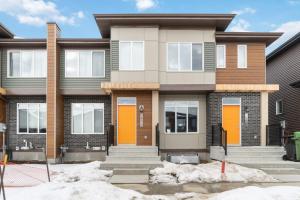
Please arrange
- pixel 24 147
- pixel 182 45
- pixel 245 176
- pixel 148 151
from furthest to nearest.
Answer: pixel 24 147
pixel 182 45
pixel 148 151
pixel 245 176

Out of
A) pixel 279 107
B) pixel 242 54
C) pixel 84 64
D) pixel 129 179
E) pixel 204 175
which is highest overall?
pixel 242 54

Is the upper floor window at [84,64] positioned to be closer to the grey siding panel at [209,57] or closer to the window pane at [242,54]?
the grey siding panel at [209,57]

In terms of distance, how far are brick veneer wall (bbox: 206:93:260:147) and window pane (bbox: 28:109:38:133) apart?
32.0 feet

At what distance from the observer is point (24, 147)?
2016 cm

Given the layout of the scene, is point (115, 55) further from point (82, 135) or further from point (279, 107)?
point (279, 107)

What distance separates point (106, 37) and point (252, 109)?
9279 mm

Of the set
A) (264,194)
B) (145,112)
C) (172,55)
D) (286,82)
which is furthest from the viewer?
(286,82)

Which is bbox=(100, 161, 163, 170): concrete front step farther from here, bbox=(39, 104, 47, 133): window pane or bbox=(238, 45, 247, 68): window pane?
bbox=(238, 45, 247, 68): window pane

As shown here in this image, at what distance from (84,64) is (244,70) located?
887cm

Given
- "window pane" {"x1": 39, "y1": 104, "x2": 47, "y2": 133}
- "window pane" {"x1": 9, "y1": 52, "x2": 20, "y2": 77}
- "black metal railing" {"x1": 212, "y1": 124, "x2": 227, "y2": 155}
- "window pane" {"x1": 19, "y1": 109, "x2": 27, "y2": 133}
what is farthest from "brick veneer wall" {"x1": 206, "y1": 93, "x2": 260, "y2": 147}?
"window pane" {"x1": 9, "y1": 52, "x2": 20, "y2": 77}

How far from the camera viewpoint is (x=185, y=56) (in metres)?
18.9

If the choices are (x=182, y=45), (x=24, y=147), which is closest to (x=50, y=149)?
(x=24, y=147)

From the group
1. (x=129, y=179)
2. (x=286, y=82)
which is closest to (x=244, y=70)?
(x=286, y=82)

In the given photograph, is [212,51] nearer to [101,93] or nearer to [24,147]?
[101,93]
